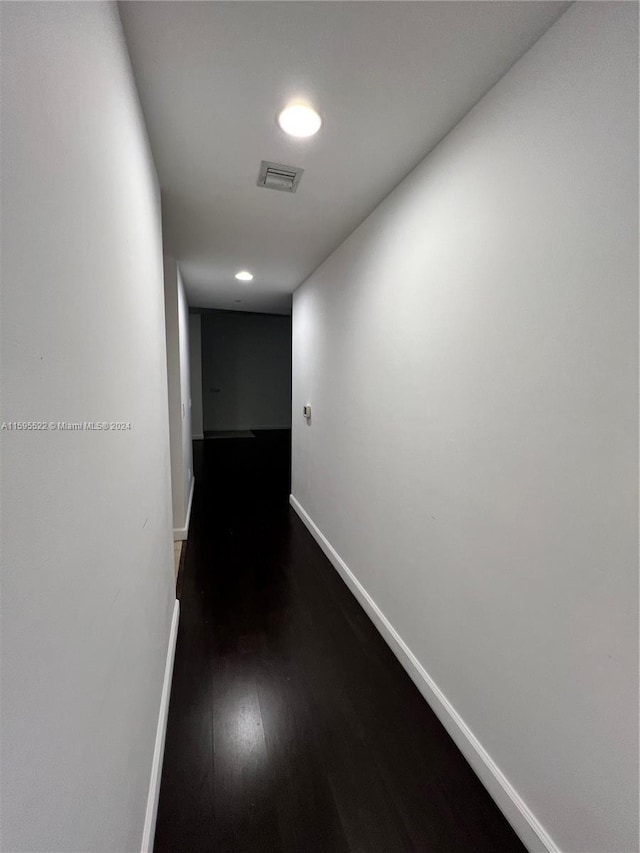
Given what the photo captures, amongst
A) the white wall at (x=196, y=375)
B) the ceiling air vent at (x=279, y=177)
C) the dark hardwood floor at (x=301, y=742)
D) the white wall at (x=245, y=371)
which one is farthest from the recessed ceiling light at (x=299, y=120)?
the white wall at (x=245, y=371)

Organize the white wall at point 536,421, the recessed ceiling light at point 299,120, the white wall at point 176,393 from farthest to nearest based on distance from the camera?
the white wall at point 176,393 → the recessed ceiling light at point 299,120 → the white wall at point 536,421

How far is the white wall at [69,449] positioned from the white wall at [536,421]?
3.81 ft

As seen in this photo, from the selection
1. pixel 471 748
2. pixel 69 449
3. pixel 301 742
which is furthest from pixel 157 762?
pixel 69 449

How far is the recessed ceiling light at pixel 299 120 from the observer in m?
1.27

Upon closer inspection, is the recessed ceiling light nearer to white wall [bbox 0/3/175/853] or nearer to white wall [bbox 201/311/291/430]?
white wall [bbox 0/3/175/853]

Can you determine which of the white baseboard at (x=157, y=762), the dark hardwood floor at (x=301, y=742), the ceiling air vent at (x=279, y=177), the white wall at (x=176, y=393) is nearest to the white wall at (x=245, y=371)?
the white wall at (x=176, y=393)

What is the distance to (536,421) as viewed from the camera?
1.06 metres

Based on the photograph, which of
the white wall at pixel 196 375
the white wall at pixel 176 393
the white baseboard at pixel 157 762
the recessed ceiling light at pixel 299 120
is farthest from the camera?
the white wall at pixel 196 375

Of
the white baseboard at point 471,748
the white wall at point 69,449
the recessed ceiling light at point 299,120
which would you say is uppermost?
the recessed ceiling light at point 299,120

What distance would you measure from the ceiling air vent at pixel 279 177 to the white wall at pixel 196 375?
18.6 feet

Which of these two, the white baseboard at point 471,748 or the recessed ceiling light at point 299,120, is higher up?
the recessed ceiling light at point 299,120

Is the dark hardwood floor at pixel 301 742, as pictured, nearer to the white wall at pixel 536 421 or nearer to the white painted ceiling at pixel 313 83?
the white wall at pixel 536 421

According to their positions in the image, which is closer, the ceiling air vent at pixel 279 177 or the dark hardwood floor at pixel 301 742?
the dark hardwood floor at pixel 301 742

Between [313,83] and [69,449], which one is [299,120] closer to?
[313,83]
